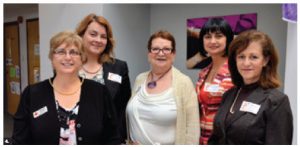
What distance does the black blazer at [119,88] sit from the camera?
1.85 m

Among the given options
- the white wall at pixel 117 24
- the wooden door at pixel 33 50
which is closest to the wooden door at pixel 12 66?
the wooden door at pixel 33 50

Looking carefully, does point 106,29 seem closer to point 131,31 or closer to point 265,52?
point 265,52

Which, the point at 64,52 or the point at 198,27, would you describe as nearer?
the point at 64,52

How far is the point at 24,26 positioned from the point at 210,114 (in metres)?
4.88

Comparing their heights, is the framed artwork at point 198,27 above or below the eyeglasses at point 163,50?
above

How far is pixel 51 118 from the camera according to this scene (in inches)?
52.8

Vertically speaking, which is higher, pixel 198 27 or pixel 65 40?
pixel 198 27

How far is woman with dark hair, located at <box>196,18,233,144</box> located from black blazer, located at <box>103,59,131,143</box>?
1.75 feet

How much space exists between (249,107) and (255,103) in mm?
33

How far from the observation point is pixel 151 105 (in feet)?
5.46

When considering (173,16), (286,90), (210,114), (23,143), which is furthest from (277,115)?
(173,16)

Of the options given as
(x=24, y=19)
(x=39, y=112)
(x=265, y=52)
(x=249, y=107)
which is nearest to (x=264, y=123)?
(x=249, y=107)

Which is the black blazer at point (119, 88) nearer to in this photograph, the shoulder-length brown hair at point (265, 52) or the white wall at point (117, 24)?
the shoulder-length brown hair at point (265, 52)

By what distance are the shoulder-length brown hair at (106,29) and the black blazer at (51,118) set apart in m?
0.53
